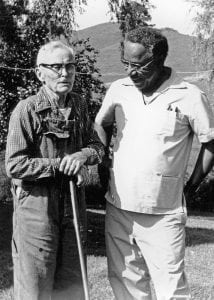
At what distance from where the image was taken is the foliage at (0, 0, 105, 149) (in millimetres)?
8570

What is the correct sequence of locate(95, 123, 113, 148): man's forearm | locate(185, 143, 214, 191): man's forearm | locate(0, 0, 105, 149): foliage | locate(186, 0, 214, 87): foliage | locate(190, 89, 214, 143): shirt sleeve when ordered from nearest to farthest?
1. locate(190, 89, 214, 143): shirt sleeve
2. locate(185, 143, 214, 191): man's forearm
3. locate(95, 123, 113, 148): man's forearm
4. locate(0, 0, 105, 149): foliage
5. locate(186, 0, 214, 87): foliage

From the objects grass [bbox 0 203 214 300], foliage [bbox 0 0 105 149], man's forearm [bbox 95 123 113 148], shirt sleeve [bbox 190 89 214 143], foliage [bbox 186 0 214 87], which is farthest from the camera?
foliage [bbox 186 0 214 87]

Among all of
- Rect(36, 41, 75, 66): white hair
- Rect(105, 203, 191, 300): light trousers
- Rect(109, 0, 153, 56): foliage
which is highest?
Rect(109, 0, 153, 56): foliage

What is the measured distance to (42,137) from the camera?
9.46 feet

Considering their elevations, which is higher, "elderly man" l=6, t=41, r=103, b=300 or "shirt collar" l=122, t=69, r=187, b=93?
"shirt collar" l=122, t=69, r=187, b=93

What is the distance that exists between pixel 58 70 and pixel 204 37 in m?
13.2

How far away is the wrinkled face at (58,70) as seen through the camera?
2881 millimetres

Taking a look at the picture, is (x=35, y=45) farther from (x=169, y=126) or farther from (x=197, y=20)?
(x=197, y=20)

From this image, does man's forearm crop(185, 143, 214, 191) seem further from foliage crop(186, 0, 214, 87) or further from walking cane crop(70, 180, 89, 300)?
foliage crop(186, 0, 214, 87)

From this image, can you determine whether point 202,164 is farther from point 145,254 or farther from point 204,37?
point 204,37

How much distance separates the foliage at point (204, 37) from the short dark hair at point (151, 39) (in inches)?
494

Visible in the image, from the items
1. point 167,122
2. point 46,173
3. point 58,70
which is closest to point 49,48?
point 58,70

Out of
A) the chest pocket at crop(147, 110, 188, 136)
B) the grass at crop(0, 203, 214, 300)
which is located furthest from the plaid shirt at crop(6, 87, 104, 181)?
the grass at crop(0, 203, 214, 300)

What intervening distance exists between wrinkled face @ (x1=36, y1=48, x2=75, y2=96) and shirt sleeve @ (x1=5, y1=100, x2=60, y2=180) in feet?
0.58
